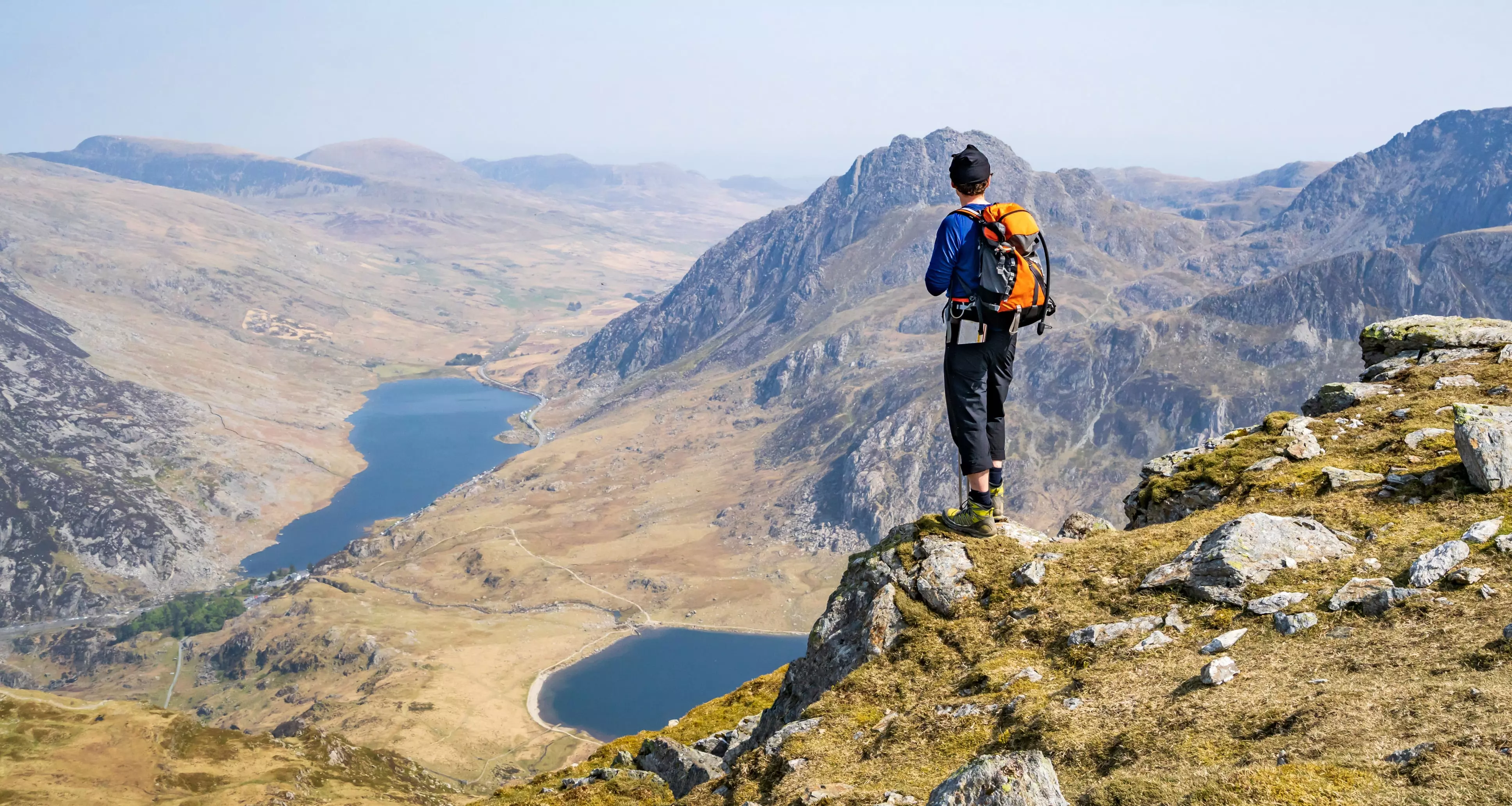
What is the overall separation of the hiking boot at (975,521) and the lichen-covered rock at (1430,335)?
20.8 m

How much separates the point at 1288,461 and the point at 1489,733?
15018 mm

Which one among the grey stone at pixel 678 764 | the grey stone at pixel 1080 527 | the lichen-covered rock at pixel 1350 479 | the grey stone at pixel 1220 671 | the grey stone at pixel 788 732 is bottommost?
the grey stone at pixel 678 764

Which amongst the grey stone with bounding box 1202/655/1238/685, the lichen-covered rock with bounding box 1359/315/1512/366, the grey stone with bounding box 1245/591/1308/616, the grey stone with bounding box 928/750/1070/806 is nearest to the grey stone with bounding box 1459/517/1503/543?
the grey stone with bounding box 1245/591/1308/616

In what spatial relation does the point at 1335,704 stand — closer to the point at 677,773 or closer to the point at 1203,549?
the point at 1203,549

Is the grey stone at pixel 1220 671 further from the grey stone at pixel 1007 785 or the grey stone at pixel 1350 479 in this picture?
the grey stone at pixel 1350 479

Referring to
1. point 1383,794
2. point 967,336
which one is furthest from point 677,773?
point 1383,794

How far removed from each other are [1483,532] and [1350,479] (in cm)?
506

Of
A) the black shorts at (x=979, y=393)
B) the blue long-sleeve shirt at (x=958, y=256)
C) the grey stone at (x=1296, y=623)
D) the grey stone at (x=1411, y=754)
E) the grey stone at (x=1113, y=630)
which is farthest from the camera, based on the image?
the black shorts at (x=979, y=393)

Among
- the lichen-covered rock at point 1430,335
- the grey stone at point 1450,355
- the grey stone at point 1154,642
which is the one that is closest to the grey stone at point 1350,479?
the grey stone at point 1154,642

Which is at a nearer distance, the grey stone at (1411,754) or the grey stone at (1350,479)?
the grey stone at (1411,754)

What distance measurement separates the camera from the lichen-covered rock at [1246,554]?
16.7 m

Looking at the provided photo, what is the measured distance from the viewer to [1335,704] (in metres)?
12.1

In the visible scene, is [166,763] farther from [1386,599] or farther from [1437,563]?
[1437,563]

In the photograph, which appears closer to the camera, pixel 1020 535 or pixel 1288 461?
pixel 1020 535
